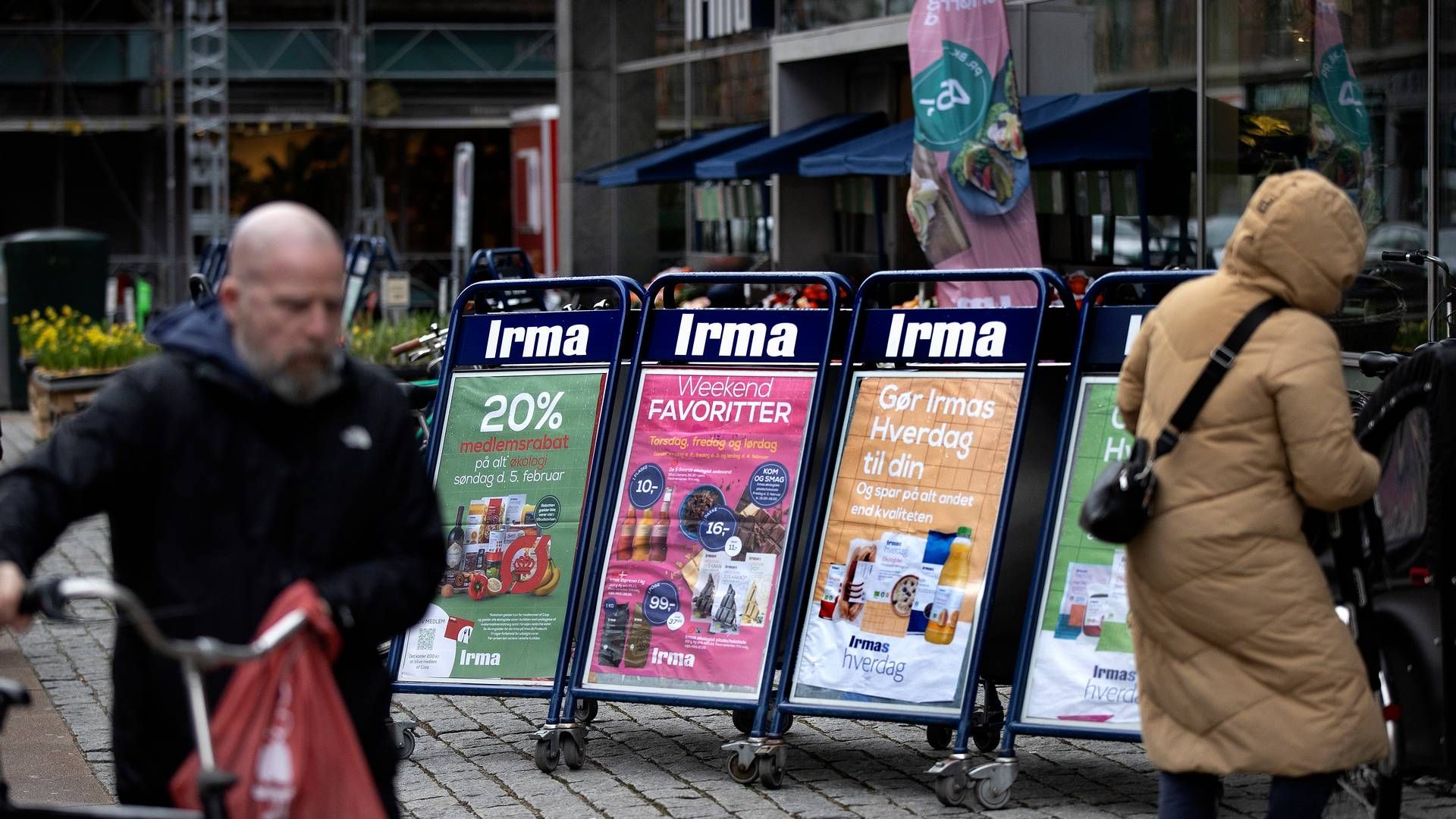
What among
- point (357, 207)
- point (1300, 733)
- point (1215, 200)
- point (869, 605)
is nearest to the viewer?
point (1300, 733)

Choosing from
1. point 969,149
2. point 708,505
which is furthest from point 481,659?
point 969,149

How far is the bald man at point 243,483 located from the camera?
9.77 feet

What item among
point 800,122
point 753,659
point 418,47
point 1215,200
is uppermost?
point 418,47

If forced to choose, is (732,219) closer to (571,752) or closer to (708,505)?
(708,505)

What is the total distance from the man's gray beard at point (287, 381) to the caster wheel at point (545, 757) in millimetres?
3151

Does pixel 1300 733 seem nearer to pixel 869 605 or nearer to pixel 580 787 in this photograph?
pixel 869 605

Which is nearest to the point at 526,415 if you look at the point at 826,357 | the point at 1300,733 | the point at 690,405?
the point at 690,405

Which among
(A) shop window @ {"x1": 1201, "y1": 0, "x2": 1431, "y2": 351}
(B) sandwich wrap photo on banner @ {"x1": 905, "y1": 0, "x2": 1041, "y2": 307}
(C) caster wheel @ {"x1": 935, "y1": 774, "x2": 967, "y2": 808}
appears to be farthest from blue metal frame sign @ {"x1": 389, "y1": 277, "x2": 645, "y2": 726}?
(A) shop window @ {"x1": 1201, "y1": 0, "x2": 1431, "y2": 351}

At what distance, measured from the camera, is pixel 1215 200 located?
11.4 metres

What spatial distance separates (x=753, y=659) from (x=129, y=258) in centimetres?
3192

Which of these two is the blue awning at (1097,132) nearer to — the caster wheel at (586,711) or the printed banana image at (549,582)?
the caster wheel at (586,711)

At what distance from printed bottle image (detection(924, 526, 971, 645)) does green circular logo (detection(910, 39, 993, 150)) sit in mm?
4491

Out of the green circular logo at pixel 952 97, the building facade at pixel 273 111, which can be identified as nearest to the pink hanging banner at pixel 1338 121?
the green circular logo at pixel 952 97

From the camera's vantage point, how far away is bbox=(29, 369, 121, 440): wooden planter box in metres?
15.3
